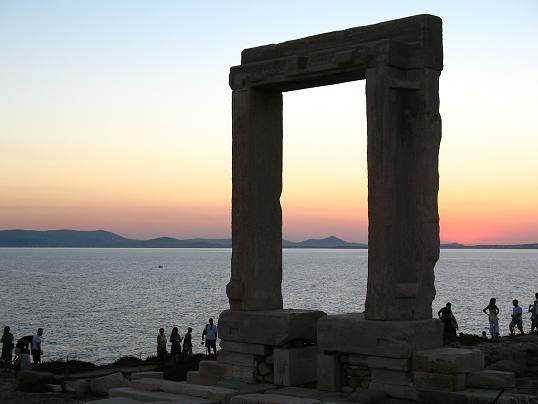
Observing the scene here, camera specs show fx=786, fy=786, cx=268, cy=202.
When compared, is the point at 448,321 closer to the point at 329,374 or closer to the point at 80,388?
the point at 329,374

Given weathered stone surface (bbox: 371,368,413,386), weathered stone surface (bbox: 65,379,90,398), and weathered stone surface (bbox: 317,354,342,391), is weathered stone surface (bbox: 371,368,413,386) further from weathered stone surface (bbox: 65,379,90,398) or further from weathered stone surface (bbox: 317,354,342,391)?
weathered stone surface (bbox: 65,379,90,398)

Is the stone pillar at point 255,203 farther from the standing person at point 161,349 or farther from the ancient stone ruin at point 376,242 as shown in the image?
the standing person at point 161,349

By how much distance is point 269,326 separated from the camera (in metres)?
13.7

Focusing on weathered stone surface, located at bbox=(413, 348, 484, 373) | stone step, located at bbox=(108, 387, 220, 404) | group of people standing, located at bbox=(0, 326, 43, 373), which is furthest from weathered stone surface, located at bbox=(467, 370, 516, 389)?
group of people standing, located at bbox=(0, 326, 43, 373)

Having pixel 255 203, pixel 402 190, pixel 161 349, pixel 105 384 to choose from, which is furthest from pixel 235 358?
pixel 161 349

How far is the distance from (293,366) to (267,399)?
6.03 ft

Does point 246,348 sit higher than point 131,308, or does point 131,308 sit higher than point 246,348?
point 246,348

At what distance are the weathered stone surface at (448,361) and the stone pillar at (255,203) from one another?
11.7ft

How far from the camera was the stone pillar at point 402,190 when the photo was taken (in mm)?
12531

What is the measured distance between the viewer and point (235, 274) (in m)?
14.5

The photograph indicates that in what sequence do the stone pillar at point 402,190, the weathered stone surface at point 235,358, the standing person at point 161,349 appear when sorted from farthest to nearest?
the standing person at point 161,349
the weathered stone surface at point 235,358
the stone pillar at point 402,190

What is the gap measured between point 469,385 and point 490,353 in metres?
6.54

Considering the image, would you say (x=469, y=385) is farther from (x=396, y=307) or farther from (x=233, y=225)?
Result: (x=233, y=225)

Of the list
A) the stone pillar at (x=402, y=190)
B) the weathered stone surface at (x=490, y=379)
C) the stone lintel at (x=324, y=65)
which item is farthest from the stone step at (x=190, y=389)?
the stone lintel at (x=324, y=65)
